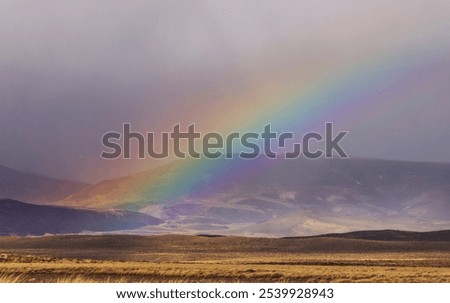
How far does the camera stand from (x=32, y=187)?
20.6 m

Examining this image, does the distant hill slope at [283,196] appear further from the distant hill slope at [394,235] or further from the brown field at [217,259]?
the brown field at [217,259]

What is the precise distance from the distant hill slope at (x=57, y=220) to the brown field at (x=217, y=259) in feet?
2.44

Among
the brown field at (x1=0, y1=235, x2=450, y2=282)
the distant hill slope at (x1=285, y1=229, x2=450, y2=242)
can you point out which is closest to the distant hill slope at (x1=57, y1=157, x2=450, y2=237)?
the distant hill slope at (x1=285, y1=229, x2=450, y2=242)

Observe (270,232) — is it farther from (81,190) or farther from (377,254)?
(81,190)

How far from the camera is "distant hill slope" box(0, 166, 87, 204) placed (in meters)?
20.0

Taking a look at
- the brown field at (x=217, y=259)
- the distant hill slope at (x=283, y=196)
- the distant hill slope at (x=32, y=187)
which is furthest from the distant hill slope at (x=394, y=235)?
the distant hill slope at (x=32, y=187)

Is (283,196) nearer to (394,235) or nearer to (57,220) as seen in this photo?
(394,235)

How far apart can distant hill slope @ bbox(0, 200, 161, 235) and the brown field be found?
0.74m

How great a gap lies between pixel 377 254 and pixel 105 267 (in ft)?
19.3

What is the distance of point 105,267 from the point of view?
1377cm

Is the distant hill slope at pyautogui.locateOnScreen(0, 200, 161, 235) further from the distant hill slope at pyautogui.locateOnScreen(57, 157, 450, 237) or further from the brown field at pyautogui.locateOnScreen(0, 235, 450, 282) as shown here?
the brown field at pyautogui.locateOnScreen(0, 235, 450, 282)

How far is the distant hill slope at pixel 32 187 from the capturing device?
20.0 meters
